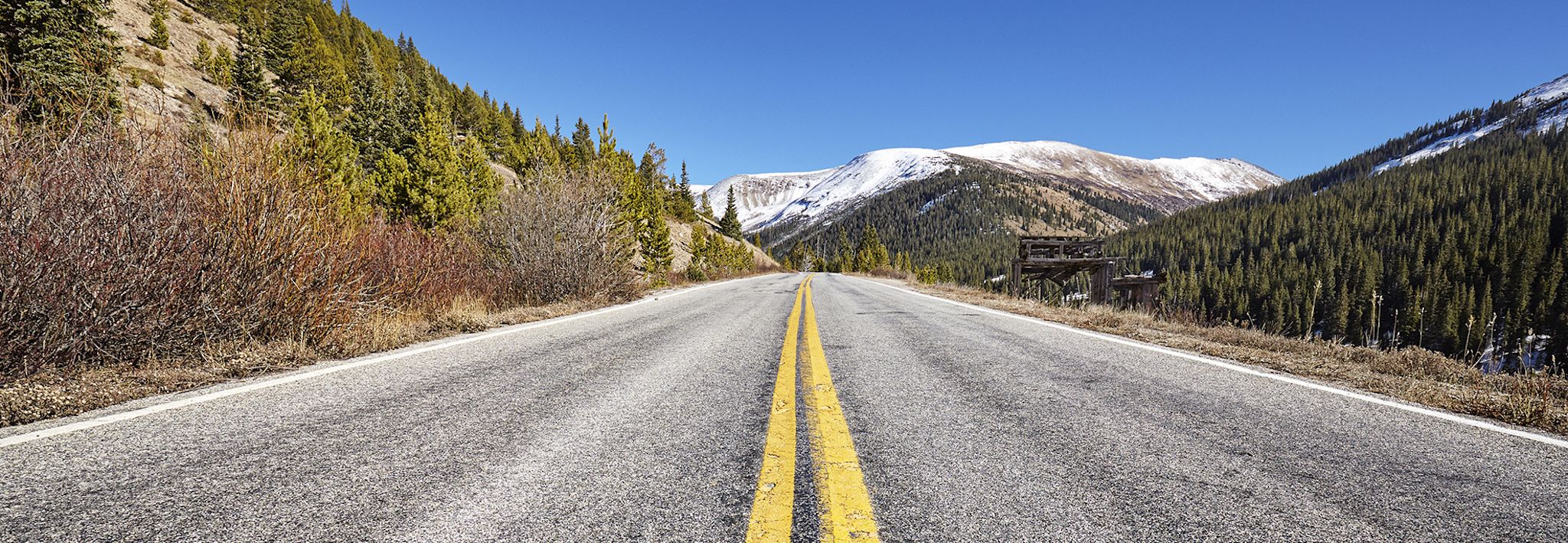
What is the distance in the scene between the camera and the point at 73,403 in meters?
2.80

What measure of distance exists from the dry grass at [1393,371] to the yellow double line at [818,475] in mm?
3840

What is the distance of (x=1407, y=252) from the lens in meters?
79.8

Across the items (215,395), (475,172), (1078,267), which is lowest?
(215,395)

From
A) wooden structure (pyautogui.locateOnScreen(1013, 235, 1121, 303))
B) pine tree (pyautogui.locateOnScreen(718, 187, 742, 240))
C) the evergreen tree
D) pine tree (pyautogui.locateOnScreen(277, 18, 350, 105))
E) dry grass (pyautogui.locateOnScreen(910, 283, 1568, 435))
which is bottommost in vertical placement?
dry grass (pyautogui.locateOnScreen(910, 283, 1568, 435))

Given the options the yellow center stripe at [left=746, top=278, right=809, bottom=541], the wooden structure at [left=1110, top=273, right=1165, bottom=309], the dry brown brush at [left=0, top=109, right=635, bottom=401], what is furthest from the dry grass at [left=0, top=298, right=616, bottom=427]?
the wooden structure at [left=1110, top=273, right=1165, bottom=309]

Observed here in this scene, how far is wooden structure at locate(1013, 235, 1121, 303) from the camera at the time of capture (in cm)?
1719

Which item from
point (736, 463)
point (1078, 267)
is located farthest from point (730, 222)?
point (736, 463)

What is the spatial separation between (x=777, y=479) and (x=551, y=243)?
1143cm

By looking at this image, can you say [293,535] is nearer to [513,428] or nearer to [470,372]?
[513,428]

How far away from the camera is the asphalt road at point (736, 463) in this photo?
171 centimetres

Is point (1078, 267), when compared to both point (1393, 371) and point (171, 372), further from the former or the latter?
point (171, 372)

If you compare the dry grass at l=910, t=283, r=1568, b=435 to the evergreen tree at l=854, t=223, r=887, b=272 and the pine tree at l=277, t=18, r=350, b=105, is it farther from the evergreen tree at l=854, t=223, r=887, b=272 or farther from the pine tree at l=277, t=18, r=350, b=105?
the evergreen tree at l=854, t=223, r=887, b=272

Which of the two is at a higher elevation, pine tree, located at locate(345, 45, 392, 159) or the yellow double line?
pine tree, located at locate(345, 45, 392, 159)

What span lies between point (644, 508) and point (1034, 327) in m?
6.80
